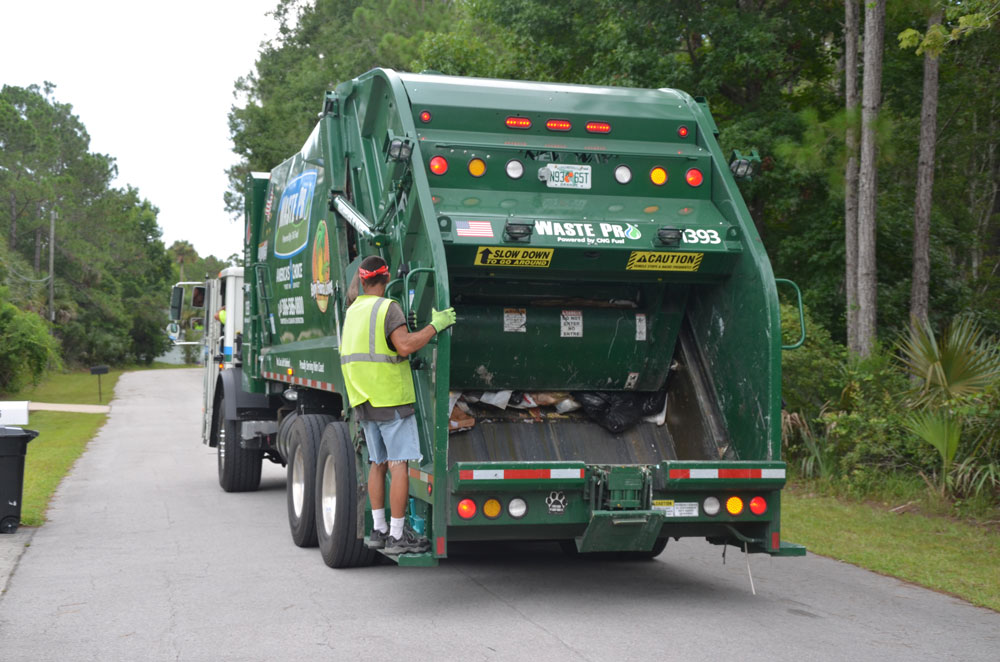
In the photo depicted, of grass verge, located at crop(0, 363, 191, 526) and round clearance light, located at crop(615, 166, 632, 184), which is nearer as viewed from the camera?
round clearance light, located at crop(615, 166, 632, 184)

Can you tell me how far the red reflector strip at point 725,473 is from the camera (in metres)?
6.12

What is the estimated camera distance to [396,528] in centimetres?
625

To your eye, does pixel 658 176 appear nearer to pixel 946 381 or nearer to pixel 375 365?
pixel 375 365

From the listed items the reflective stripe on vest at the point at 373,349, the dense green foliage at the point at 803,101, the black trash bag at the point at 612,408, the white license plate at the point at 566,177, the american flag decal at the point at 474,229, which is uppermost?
the dense green foliage at the point at 803,101

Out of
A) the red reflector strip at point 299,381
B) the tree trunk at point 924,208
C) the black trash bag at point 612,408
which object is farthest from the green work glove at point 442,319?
the tree trunk at point 924,208

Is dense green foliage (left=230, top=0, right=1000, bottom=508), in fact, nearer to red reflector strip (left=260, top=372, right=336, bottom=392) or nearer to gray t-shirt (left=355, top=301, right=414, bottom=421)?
red reflector strip (left=260, top=372, right=336, bottom=392)

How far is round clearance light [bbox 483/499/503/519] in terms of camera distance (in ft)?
19.6

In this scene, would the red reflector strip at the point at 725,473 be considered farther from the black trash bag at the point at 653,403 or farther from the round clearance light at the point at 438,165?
the round clearance light at the point at 438,165

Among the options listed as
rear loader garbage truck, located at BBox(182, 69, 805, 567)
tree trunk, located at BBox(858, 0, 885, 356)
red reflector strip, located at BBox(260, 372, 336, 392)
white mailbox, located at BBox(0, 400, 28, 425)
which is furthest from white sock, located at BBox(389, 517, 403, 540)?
tree trunk, located at BBox(858, 0, 885, 356)

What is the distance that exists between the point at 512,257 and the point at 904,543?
14.4ft

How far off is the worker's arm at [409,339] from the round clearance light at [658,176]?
1875mm

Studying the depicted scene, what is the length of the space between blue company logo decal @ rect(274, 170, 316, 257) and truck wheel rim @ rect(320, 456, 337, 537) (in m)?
2.06

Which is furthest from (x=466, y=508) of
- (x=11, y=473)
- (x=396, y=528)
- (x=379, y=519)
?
(x=11, y=473)

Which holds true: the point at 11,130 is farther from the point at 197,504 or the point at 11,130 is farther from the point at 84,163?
the point at 197,504
